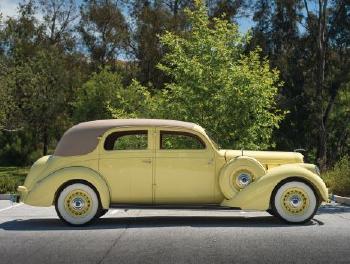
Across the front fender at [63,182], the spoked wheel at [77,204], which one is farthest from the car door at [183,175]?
the spoked wheel at [77,204]

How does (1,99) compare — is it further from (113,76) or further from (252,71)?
(252,71)

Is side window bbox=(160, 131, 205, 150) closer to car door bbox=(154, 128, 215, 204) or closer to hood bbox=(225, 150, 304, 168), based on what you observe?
car door bbox=(154, 128, 215, 204)

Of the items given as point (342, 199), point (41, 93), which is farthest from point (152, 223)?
point (41, 93)

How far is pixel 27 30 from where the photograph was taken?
52.8m

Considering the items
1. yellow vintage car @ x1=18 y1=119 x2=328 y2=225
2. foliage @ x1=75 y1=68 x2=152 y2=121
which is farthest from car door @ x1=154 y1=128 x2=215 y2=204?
foliage @ x1=75 y1=68 x2=152 y2=121

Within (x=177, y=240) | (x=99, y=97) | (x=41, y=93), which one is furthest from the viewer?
(x=41, y=93)

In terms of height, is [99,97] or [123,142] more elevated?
[99,97]

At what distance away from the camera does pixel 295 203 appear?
10.7m

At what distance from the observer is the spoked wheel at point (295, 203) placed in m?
10.6

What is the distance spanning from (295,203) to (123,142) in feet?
10.9

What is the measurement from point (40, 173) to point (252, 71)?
14.8 metres

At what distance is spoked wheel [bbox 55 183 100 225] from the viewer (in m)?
10.6

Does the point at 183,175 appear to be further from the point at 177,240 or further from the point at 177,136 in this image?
the point at 177,240

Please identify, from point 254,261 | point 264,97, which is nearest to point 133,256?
point 254,261
